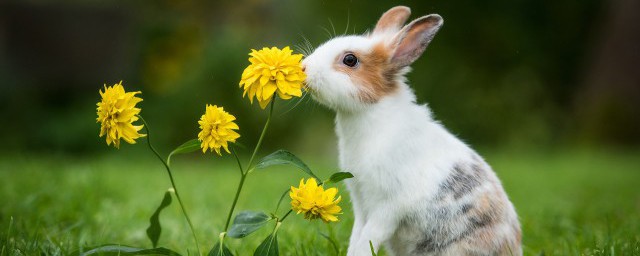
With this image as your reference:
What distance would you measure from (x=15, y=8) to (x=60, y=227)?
8701 mm

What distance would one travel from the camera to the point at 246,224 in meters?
2.44

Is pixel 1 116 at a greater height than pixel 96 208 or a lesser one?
lesser

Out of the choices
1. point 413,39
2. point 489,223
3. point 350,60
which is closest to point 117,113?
point 350,60

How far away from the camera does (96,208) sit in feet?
13.8

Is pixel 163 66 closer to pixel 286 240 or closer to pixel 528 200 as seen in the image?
pixel 528 200

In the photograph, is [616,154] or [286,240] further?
[616,154]

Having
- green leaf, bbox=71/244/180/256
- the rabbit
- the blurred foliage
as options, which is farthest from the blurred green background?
green leaf, bbox=71/244/180/256

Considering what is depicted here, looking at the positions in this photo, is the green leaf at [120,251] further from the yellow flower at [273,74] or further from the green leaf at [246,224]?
the yellow flower at [273,74]

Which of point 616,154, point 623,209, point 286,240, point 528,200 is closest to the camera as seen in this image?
point 286,240

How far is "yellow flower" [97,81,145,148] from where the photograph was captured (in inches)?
90.6

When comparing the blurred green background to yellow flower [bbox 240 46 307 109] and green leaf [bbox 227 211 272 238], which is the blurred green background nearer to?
green leaf [bbox 227 211 272 238]

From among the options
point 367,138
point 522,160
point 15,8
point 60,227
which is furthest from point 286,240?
point 15,8

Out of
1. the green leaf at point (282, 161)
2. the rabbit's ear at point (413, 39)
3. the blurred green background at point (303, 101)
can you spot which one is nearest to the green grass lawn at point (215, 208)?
the blurred green background at point (303, 101)

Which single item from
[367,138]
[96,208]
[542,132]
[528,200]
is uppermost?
[367,138]
